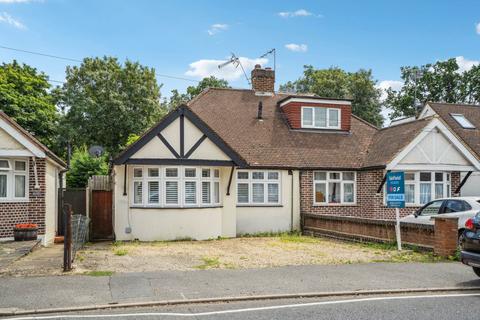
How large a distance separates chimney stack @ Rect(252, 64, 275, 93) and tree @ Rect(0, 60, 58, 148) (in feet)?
59.6

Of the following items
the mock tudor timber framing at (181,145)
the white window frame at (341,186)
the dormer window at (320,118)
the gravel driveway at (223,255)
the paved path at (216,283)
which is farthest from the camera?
the dormer window at (320,118)

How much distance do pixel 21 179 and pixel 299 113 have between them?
1281 centimetres

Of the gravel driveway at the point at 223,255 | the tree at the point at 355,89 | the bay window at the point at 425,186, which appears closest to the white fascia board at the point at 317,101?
the bay window at the point at 425,186

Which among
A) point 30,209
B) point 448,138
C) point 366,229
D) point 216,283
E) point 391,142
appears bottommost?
point 216,283

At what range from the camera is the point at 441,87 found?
51562 millimetres

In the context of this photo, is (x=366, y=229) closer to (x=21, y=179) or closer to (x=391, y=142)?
(x=391, y=142)

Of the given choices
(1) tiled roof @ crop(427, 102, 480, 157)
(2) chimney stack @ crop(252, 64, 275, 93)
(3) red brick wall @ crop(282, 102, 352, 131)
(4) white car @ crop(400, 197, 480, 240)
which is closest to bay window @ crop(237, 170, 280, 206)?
(3) red brick wall @ crop(282, 102, 352, 131)

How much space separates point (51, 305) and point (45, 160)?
381 inches

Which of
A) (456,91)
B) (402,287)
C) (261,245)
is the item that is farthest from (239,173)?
(456,91)

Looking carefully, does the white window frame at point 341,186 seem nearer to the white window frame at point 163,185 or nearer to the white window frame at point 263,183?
the white window frame at point 263,183

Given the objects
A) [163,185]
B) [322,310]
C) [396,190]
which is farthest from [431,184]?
[322,310]

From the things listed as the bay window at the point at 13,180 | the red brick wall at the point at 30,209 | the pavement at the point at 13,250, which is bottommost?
the pavement at the point at 13,250

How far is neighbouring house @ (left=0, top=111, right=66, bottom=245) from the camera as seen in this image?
16.1m

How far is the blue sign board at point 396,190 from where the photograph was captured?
48.5 feet
